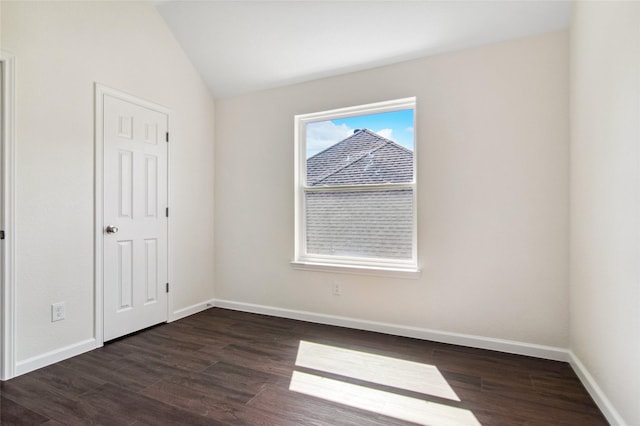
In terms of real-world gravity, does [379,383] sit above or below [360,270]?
below

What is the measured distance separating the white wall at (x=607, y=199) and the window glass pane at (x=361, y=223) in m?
1.24

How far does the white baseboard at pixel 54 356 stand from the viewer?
84.9 inches

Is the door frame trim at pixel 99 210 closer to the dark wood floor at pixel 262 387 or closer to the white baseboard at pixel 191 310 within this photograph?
the dark wood floor at pixel 262 387

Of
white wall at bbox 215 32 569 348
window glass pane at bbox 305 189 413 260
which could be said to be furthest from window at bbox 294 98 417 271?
white wall at bbox 215 32 569 348

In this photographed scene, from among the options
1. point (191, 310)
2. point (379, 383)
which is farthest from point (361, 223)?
point (191, 310)

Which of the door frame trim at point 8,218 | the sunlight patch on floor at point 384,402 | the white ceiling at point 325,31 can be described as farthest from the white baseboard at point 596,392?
the door frame trim at point 8,218

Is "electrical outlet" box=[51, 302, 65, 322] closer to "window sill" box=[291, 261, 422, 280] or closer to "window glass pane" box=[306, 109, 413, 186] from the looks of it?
"window sill" box=[291, 261, 422, 280]

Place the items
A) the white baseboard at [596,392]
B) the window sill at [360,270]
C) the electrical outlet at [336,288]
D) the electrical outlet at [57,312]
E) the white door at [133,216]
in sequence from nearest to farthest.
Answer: the white baseboard at [596,392] < the electrical outlet at [57,312] < the white door at [133,216] < the window sill at [360,270] < the electrical outlet at [336,288]

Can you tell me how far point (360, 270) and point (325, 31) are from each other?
2.16 m

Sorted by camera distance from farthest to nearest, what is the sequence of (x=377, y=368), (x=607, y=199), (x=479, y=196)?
(x=479, y=196) < (x=377, y=368) < (x=607, y=199)

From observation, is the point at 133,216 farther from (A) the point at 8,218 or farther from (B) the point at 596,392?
Result: (B) the point at 596,392

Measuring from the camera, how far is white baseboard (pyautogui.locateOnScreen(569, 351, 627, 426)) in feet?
5.24

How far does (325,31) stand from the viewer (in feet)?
9.21

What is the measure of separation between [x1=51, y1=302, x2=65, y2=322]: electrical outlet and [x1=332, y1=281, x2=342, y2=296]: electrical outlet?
7.18ft
